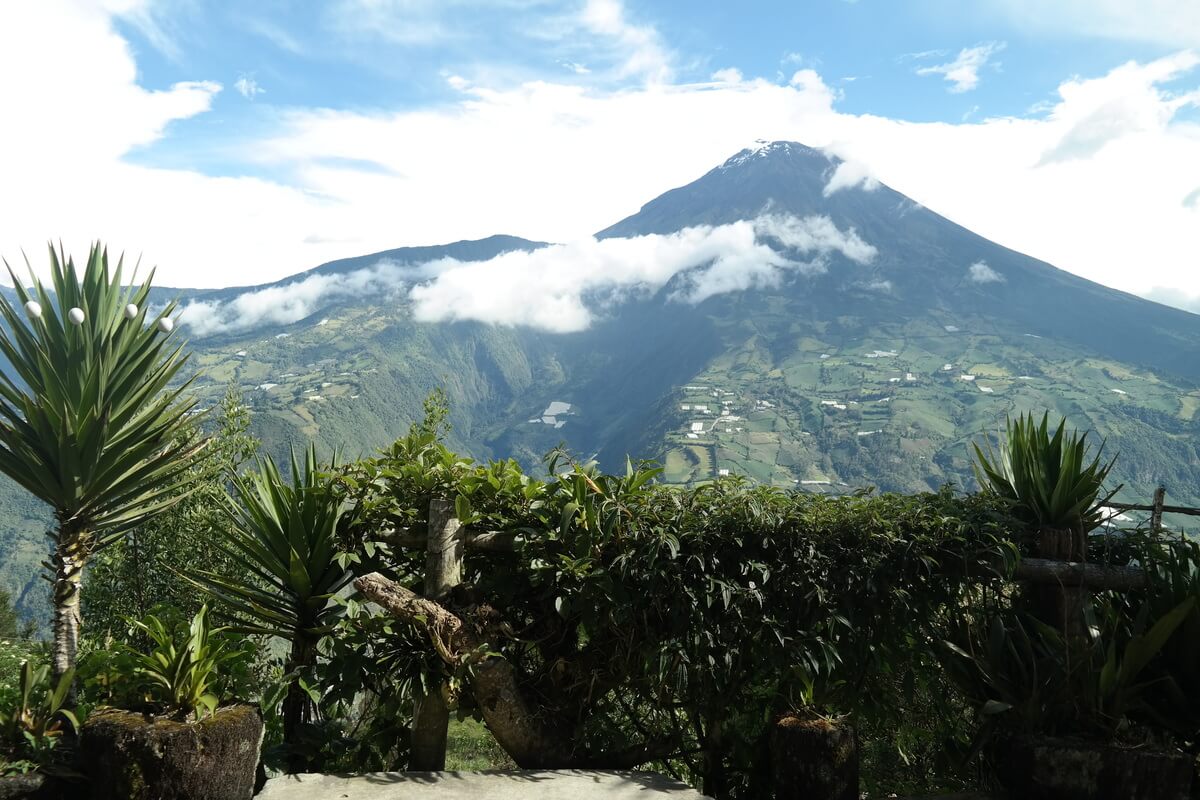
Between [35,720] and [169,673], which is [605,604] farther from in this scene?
[35,720]

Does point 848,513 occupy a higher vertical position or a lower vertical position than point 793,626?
higher

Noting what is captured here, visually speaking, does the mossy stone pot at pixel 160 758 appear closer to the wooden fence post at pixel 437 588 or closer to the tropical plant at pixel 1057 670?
the wooden fence post at pixel 437 588

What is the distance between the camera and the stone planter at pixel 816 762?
3666 mm

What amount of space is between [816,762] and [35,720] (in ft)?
11.3

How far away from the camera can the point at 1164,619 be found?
360cm

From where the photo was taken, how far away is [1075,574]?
4.13 meters

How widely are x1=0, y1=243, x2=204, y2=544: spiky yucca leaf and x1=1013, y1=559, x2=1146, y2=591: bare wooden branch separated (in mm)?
4333

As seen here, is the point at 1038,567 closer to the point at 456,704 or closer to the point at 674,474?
the point at 456,704

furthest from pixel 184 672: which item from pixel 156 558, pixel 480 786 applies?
pixel 156 558

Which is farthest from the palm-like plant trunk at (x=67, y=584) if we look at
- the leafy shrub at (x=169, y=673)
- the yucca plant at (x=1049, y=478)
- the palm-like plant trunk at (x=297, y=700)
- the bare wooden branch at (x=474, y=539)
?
the yucca plant at (x=1049, y=478)

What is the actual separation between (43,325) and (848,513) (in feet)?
13.2

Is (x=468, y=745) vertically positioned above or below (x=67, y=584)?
below

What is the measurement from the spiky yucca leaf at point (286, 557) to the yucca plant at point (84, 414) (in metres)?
0.40

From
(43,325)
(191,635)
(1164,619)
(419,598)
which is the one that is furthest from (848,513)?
(43,325)
